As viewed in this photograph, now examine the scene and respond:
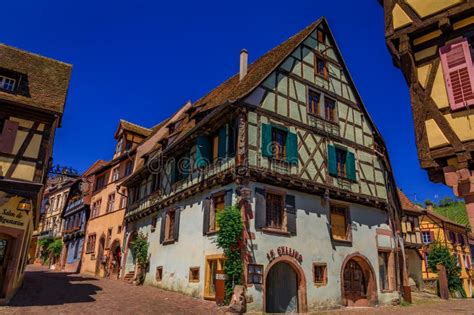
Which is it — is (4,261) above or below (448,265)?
below

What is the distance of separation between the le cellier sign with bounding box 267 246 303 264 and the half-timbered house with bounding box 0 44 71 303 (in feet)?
27.4

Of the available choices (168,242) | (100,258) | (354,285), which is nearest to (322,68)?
(354,285)

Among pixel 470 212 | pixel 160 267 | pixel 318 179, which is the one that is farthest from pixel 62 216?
pixel 470 212

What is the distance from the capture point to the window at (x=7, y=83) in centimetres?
1269

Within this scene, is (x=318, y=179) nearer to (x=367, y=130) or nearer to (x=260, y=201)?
(x=260, y=201)

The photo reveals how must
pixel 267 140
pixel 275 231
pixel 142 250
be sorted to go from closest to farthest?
pixel 275 231, pixel 267 140, pixel 142 250

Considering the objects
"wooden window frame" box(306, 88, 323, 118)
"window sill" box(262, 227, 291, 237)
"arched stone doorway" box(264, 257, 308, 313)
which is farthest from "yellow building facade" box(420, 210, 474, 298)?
"window sill" box(262, 227, 291, 237)

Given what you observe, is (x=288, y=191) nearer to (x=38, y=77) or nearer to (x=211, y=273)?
(x=211, y=273)

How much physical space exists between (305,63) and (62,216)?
33.2 meters

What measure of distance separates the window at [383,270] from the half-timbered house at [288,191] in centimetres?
5

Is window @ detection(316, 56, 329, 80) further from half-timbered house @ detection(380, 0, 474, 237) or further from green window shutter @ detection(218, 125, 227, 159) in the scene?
half-timbered house @ detection(380, 0, 474, 237)

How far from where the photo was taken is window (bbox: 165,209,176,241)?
19130 millimetres

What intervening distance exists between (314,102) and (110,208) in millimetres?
19053

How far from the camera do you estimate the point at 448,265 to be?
28516mm
